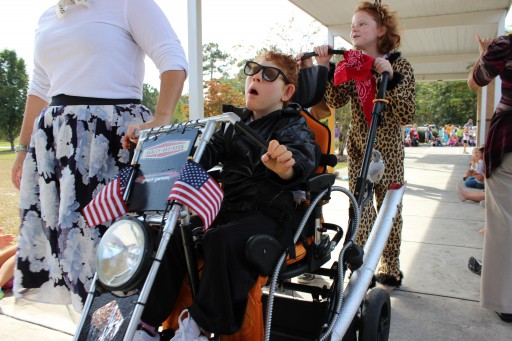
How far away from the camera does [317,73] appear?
8.33ft

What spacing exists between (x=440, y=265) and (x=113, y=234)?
3.48m

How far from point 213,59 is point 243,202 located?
2489 cm

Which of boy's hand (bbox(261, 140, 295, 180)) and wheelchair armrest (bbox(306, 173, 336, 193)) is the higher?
boy's hand (bbox(261, 140, 295, 180))

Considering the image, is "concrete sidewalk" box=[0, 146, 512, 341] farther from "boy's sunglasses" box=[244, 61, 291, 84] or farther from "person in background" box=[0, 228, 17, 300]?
"boy's sunglasses" box=[244, 61, 291, 84]

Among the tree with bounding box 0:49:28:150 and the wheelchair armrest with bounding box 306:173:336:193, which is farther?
the tree with bounding box 0:49:28:150

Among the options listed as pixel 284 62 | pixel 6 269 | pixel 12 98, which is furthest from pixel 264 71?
pixel 12 98

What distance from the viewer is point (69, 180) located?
2.26 m

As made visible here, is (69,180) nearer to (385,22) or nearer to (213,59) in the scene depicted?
(385,22)

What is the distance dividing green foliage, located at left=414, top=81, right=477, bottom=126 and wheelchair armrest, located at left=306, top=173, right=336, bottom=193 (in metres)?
54.2

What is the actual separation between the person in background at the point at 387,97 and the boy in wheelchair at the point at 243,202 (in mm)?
750

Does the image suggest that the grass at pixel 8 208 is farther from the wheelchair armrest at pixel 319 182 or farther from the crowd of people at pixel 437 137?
the crowd of people at pixel 437 137

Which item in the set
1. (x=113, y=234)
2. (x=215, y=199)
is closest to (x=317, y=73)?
(x=215, y=199)

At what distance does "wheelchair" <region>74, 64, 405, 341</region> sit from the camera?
1469 mm

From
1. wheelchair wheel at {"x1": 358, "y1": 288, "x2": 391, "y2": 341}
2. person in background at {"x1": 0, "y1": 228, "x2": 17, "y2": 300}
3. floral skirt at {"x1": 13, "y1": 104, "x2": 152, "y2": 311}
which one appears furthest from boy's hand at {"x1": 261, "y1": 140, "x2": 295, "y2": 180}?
person in background at {"x1": 0, "y1": 228, "x2": 17, "y2": 300}
